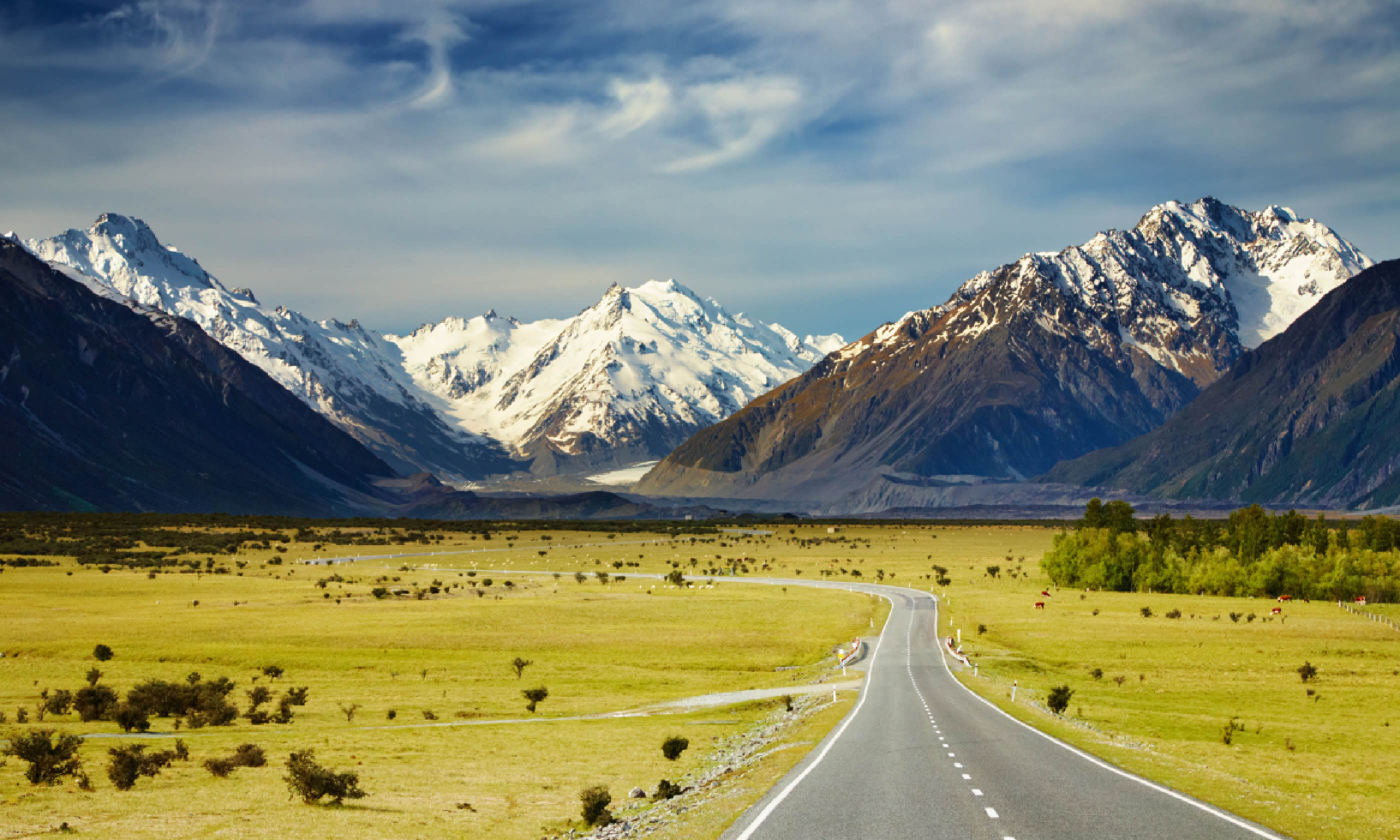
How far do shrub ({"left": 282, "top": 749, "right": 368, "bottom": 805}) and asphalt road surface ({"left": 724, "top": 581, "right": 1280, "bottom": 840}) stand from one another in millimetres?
10767

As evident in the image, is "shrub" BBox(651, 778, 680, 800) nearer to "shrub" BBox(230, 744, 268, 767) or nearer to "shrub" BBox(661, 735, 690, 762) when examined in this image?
"shrub" BBox(661, 735, 690, 762)

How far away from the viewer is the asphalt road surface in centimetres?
2142

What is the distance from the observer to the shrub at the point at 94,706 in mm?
42406

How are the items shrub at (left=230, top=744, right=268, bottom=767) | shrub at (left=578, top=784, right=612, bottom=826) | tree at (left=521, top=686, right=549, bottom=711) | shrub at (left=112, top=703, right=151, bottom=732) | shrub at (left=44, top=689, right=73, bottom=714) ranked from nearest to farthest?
1. shrub at (left=578, top=784, right=612, bottom=826)
2. shrub at (left=230, top=744, right=268, bottom=767)
3. shrub at (left=112, top=703, right=151, bottom=732)
4. shrub at (left=44, top=689, right=73, bottom=714)
5. tree at (left=521, top=686, right=549, bottom=711)

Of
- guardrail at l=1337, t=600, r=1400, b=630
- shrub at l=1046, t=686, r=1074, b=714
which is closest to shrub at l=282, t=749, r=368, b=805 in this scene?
shrub at l=1046, t=686, r=1074, b=714

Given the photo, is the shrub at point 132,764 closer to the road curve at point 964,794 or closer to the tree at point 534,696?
the road curve at point 964,794

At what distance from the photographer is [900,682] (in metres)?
54.4

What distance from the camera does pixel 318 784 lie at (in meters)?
27.9

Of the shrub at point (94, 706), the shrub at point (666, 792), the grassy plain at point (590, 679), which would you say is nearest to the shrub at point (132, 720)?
the grassy plain at point (590, 679)

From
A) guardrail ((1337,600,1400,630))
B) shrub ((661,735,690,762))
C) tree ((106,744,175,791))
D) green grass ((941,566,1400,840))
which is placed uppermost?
tree ((106,744,175,791))

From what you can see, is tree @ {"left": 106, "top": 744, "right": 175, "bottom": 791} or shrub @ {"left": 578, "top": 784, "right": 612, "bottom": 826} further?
tree @ {"left": 106, "top": 744, "right": 175, "bottom": 791}

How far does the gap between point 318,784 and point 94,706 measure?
2005 cm

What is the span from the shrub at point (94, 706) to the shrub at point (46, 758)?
36.2 ft

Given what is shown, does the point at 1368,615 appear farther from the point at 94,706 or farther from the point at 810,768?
the point at 94,706
